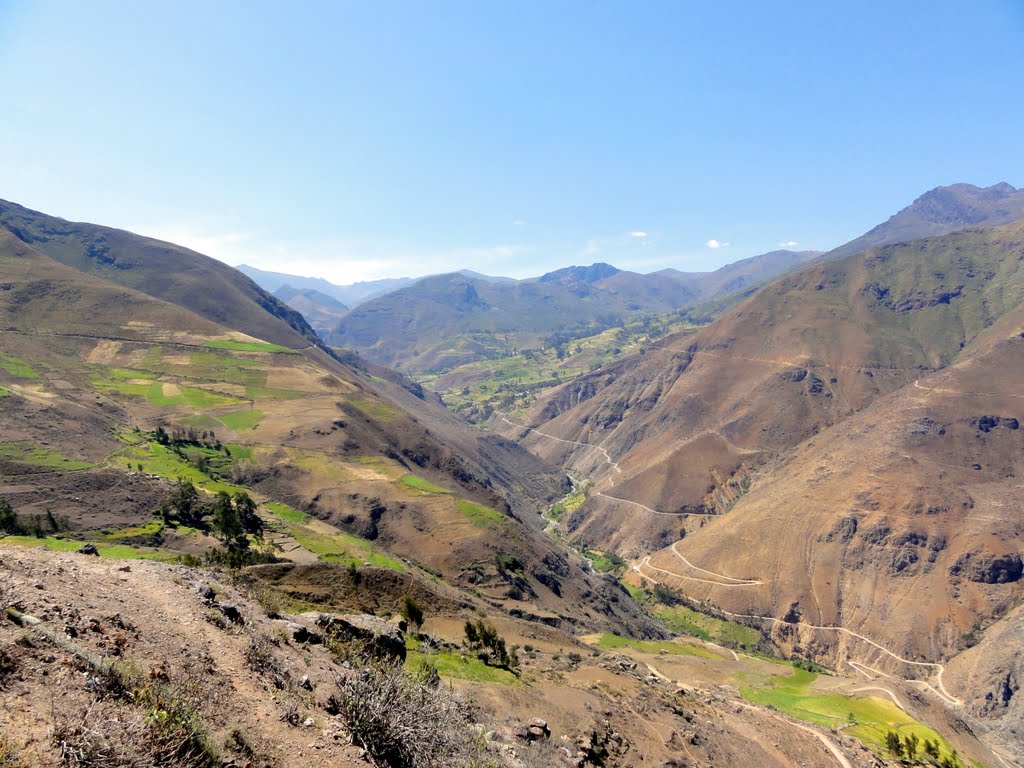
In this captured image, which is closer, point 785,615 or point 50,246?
point 785,615

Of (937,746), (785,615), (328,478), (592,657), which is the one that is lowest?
(785,615)

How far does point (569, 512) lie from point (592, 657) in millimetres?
84113

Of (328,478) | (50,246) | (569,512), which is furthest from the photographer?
(50,246)

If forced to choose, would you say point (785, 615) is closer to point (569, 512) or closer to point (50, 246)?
point (569, 512)

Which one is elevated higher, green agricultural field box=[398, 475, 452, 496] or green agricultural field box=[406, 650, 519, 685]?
green agricultural field box=[406, 650, 519, 685]

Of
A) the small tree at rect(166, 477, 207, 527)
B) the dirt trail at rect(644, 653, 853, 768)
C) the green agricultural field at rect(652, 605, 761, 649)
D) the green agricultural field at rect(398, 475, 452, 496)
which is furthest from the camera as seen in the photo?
the green agricultural field at rect(652, 605, 761, 649)

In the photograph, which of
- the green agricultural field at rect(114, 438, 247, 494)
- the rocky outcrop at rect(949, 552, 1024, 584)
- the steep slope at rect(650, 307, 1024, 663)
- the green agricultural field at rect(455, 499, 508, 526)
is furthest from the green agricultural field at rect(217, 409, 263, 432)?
the rocky outcrop at rect(949, 552, 1024, 584)

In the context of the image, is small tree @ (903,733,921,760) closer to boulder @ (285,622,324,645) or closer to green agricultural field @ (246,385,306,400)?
boulder @ (285,622,324,645)

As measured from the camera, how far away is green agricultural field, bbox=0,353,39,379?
2717 inches

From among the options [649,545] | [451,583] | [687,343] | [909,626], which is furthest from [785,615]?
[687,343]

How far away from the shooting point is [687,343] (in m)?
170

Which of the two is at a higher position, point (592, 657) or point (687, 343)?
point (687, 343)

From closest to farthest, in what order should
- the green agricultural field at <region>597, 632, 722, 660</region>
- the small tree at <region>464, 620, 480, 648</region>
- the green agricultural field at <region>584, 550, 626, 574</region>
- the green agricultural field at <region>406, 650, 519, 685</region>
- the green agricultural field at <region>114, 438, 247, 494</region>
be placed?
the green agricultural field at <region>406, 650, 519, 685</region> < the small tree at <region>464, 620, 480, 648</region> < the green agricultural field at <region>597, 632, 722, 660</region> < the green agricultural field at <region>114, 438, 247, 494</region> < the green agricultural field at <region>584, 550, 626, 574</region>

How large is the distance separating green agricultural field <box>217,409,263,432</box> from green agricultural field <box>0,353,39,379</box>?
76.7 feet
